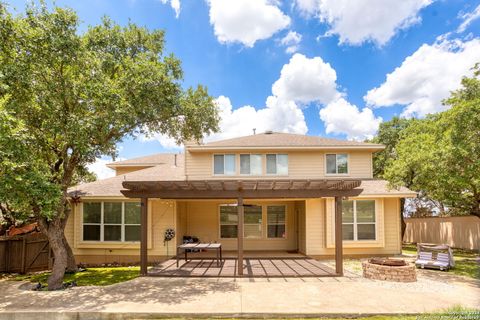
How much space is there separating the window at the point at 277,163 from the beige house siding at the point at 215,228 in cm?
180

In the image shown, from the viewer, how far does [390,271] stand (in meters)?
9.42

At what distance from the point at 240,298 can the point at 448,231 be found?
16.7m

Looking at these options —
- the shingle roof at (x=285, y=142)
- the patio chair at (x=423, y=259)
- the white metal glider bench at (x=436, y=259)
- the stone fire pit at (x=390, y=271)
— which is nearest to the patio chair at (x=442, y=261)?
the white metal glider bench at (x=436, y=259)

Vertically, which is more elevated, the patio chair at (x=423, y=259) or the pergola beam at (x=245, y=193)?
the pergola beam at (x=245, y=193)

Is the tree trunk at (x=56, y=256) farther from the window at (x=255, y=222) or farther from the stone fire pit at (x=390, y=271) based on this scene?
the stone fire pit at (x=390, y=271)

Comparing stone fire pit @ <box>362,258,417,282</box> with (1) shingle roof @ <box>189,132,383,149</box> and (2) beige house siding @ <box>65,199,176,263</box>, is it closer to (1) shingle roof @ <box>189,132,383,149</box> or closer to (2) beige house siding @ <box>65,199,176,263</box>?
(1) shingle roof @ <box>189,132,383,149</box>

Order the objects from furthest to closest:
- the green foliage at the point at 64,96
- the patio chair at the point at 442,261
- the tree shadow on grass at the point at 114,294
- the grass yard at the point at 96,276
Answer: the patio chair at the point at 442,261 → the grass yard at the point at 96,276 → the green foliage at the point at 64,96 → the tree shadow on grass at the point at 114,294

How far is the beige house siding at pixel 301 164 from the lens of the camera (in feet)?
49.9

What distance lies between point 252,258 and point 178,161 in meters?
8.11

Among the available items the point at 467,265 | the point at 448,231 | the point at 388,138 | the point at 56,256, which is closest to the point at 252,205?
the point at 56,256

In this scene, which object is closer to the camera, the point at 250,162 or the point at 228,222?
the point at 250,162

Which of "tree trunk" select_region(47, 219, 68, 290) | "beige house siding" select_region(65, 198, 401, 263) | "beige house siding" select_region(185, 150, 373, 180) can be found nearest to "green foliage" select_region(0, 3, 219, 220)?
"tree trunk" select_region(47, 219, 68, 290)

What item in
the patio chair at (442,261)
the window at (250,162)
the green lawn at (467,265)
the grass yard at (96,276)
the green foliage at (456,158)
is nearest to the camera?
the green foliage at (456,158)

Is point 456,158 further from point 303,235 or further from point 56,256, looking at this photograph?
point 56,256
